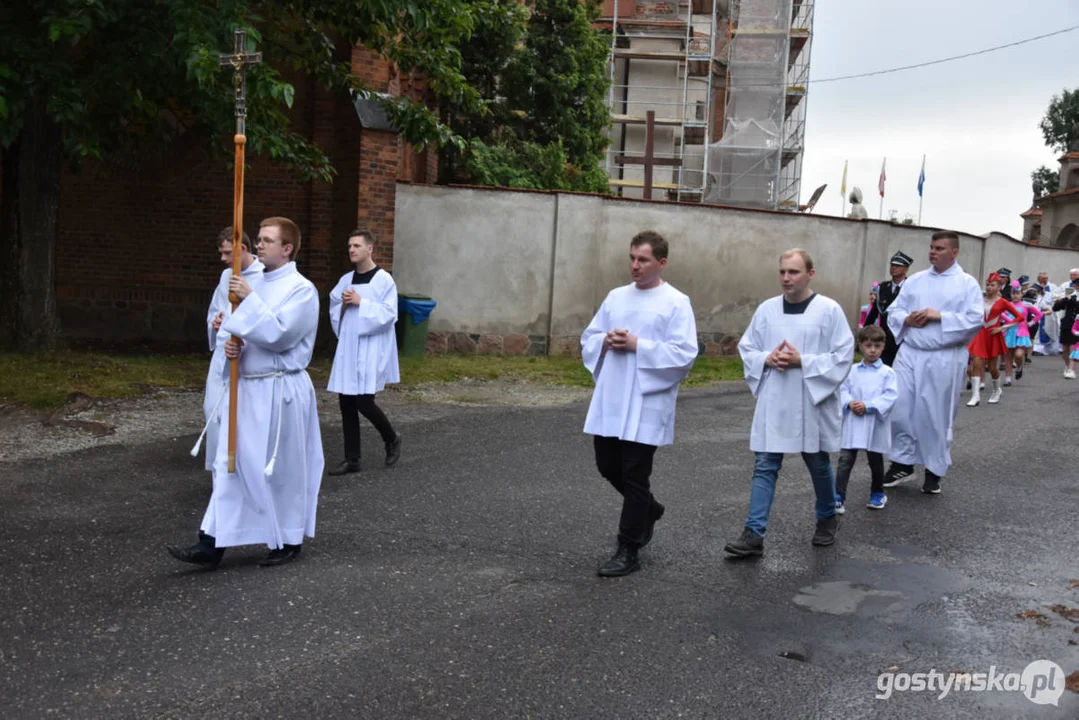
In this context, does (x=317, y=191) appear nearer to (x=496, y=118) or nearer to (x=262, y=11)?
(x=262, y=11)

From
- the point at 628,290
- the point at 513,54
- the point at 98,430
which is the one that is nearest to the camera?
the point at 628,290

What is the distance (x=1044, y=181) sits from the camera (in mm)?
61250

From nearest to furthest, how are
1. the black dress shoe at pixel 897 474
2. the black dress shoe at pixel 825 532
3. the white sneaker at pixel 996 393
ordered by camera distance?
the black dress shoe at pixel 825 532, the black dress shoe at pixel 897 474, the white sneaker at pixel 996 393

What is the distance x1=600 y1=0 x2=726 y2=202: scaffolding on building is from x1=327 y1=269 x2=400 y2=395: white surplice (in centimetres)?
3107

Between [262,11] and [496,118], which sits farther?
[496,118]

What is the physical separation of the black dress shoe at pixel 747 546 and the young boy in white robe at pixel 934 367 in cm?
277

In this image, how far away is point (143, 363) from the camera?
1339 cm

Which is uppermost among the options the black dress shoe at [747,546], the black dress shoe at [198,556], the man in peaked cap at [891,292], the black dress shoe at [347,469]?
the man in peaked cap at [891,292]

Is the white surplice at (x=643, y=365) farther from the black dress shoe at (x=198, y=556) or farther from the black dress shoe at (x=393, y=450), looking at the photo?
the black dress shoe at (x=393, y=450)

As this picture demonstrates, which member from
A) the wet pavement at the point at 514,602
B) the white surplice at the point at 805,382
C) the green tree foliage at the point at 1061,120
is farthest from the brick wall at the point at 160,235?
the green tree foliage at the point at 1061,120

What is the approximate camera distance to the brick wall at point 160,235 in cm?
1636

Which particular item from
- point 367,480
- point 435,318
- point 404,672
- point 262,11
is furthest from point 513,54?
point 404,672

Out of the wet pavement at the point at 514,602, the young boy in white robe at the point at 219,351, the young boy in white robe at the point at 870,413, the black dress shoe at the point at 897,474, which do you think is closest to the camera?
the wet pavement at the point at 514,602

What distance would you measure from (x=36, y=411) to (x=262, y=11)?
5.44 m
